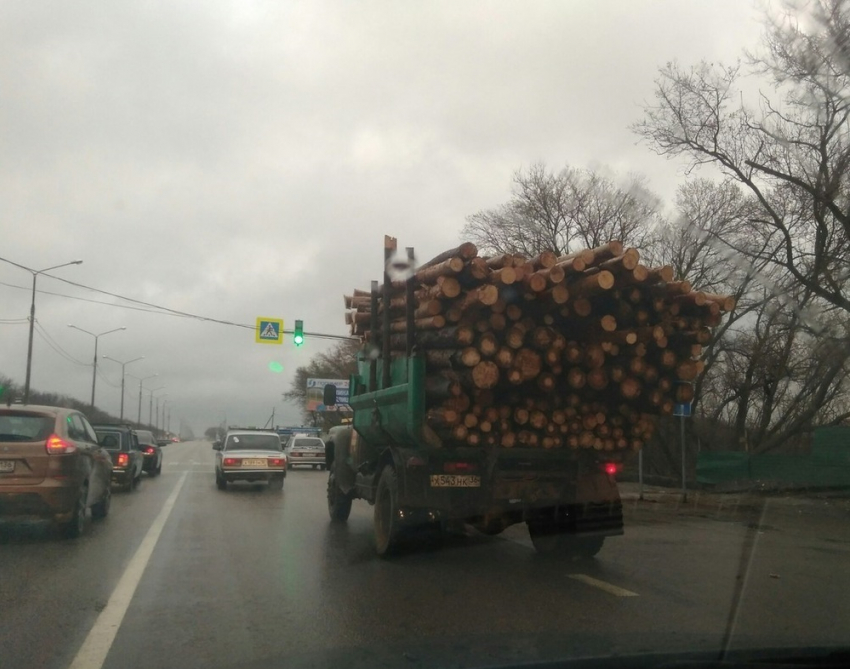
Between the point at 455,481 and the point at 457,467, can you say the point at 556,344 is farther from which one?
the point at 455,481

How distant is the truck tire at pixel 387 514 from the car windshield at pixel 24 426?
14.4 feet

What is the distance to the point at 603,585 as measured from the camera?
27.9ft

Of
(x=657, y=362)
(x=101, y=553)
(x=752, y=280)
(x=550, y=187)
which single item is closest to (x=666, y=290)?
(x=657, y=362)

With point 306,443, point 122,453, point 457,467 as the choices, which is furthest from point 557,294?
point 306,443

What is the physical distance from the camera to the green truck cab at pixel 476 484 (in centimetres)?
944

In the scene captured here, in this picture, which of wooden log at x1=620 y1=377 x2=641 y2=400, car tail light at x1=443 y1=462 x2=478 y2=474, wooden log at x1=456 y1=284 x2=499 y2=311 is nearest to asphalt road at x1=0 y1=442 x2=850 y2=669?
car tail light at x1=443 y1=462 x2=478 y2=474

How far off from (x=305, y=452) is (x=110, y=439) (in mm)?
16201

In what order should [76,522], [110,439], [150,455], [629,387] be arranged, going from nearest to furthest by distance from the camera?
[629,387]
[76,522]
[110,439]
[150,455]

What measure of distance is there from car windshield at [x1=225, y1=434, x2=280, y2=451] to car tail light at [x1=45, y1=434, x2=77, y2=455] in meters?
12.3

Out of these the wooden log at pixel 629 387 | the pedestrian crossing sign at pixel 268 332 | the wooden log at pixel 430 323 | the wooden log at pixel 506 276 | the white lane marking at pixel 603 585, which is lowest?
the white lane marking at pixel 603 585

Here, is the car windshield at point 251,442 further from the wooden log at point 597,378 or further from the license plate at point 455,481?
the wooden log at point 597,378

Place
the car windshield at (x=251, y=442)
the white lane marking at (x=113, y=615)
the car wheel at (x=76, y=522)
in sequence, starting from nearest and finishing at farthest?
the white lane marking at (x=113, y=615), the car wheel at (x=76, y=522), the car windshield at (x=251, y=442)

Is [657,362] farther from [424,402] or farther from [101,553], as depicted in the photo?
[101,553]

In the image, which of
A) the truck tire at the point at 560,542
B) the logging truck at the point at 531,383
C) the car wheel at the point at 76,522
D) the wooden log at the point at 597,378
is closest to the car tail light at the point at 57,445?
the car wheel at the point at 76,522
